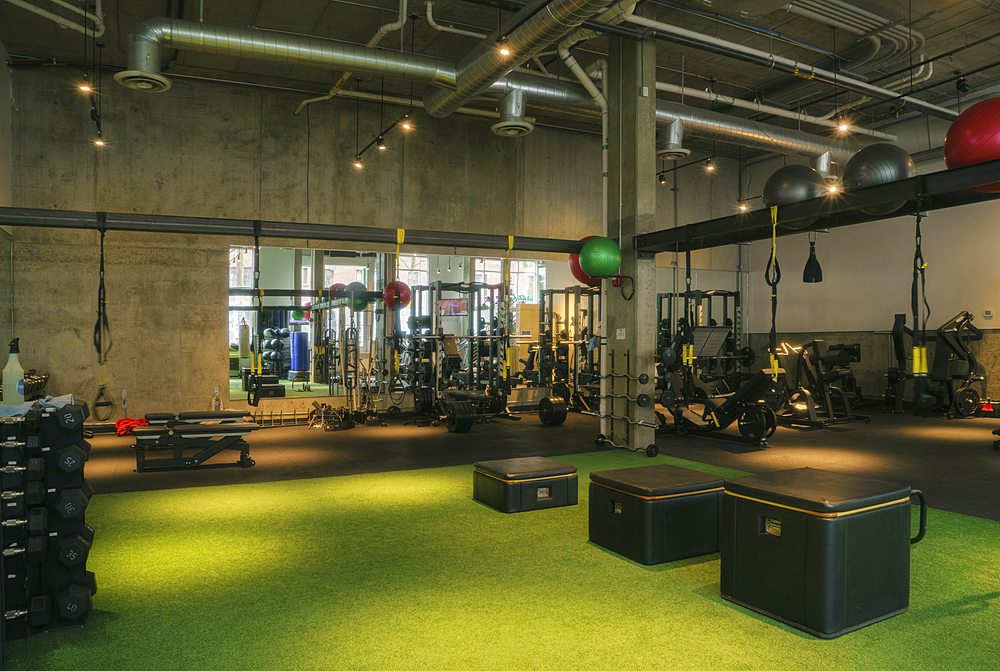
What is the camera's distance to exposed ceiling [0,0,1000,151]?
8406 mm

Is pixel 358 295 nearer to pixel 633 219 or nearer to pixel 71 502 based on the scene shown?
pixel 633 219

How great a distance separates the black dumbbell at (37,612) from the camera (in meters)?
2.91

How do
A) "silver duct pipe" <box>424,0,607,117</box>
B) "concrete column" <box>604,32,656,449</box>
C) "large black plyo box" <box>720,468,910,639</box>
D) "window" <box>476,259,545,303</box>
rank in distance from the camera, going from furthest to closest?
"window" <box>476,259,545,303</box> < "concrete column" <box>604,32,656,449</box> < "silver duct pipe" <box>424,0,607,117</box> < "large black plyo box" <box>720,468,910,639</box>

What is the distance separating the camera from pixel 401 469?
692 centimetres

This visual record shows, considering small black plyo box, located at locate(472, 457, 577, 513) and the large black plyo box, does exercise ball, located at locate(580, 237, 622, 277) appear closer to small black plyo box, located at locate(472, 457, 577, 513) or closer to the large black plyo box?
small black plyo box, located at locate(472, 457, 577, 513)

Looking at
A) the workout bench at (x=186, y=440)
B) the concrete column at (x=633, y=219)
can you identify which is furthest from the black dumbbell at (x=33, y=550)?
the concrete column at (x=633, y=219)

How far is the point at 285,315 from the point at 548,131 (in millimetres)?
7926

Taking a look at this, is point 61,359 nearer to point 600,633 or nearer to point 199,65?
point 199,65

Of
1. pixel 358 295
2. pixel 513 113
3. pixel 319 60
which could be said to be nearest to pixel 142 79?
pixel 319 60

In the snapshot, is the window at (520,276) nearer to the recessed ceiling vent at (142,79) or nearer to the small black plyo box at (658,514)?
the recessed ceiling vent at (142,79)

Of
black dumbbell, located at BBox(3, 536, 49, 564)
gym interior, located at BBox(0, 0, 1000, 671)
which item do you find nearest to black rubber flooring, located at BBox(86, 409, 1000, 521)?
gym interior, located at BBox(0, 0, 1000, 671)

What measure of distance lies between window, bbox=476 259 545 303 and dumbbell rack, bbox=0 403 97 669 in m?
14.2

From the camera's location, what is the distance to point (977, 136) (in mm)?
4145

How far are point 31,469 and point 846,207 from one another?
224 inches
